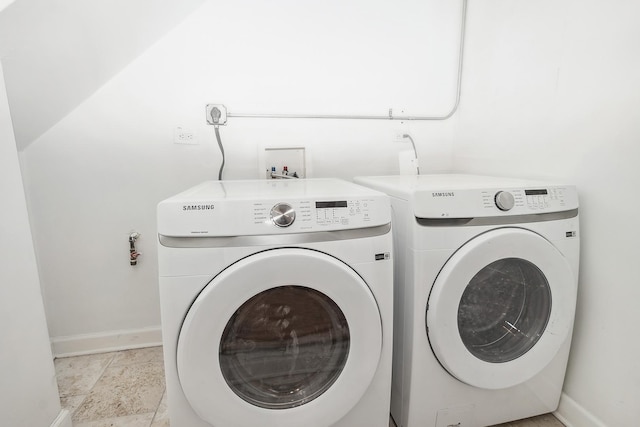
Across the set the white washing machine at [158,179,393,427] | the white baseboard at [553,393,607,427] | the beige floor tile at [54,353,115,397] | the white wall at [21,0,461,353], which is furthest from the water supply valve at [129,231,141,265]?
the white baseboard at [553,393,607,427]

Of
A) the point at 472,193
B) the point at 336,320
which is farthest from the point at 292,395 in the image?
the point at 472,193

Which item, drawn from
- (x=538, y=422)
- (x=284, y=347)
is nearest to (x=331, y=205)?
(x=284, y=347)

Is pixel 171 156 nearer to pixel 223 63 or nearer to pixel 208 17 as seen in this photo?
pixel 223 63

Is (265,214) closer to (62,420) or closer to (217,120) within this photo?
(217,120)

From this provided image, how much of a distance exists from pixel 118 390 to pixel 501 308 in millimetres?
1467

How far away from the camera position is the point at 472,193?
0.88m

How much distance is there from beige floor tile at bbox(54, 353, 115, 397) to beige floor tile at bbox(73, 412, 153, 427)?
0.61 ft

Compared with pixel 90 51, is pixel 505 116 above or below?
below

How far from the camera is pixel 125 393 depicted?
1208 mm

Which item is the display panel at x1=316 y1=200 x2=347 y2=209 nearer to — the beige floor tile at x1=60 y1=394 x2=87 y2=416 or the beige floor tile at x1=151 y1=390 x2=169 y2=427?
the beige floor tile at x1=151 y1=390 x2=169 y2=427

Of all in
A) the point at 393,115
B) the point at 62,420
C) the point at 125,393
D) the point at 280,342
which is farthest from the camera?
the point at 393,115

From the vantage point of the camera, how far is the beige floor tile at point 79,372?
1231mm

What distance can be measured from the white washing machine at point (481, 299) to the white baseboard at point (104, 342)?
1.18 m

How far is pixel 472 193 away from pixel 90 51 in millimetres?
1404
